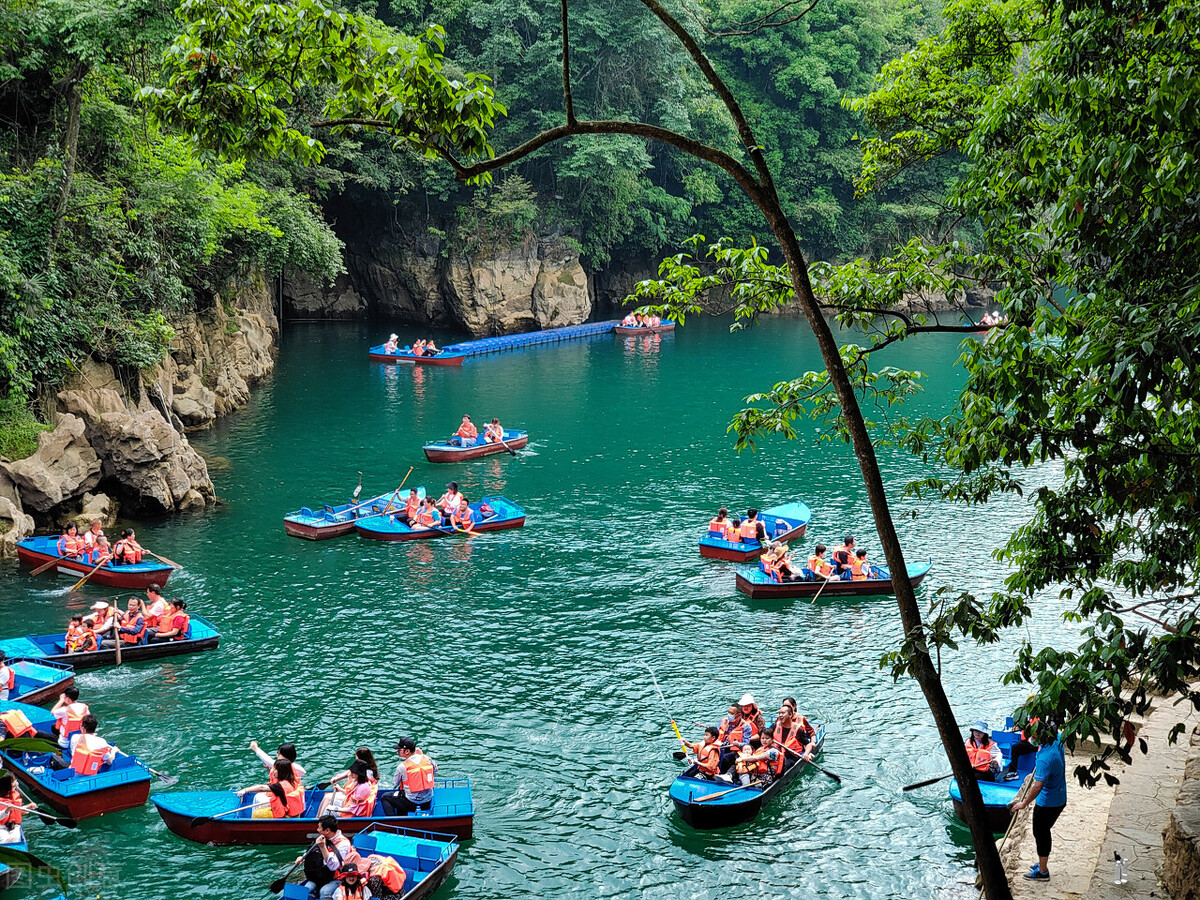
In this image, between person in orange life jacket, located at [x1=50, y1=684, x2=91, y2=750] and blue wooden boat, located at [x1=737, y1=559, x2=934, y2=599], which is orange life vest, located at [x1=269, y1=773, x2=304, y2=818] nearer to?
person in orange life jacket, located at [x1=50, y1=684, x2=91, y2=750]

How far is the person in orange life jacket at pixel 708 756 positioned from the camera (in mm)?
13445

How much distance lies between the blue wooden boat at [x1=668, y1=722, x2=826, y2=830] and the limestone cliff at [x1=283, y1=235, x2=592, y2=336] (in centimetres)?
4527

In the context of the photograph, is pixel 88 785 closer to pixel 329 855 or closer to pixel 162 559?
pixel 329 855

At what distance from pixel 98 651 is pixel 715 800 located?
33.9 ft

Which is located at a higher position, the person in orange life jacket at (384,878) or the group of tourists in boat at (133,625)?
the group of tourists in boat at (133,625)

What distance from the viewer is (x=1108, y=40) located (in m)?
7.68

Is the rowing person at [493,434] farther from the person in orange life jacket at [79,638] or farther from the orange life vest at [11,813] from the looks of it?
the orange life vest at [11,813]

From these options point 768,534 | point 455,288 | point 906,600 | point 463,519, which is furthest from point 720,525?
point 455,288

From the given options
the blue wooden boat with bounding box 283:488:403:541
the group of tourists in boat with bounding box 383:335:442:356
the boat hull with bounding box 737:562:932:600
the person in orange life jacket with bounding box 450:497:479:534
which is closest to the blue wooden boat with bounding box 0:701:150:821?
the blue wooden boat with bounding box 283:488:403:541

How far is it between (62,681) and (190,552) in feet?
22.1

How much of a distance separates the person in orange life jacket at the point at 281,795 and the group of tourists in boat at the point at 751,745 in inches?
200

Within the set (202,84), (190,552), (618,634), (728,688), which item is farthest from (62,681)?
(202,84)

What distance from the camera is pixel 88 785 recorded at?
12594 millimetres

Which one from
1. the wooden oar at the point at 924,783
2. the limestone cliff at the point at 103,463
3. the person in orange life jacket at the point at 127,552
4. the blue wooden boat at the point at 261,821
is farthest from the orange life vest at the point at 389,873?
the limestone cliff at the point at 103,463
